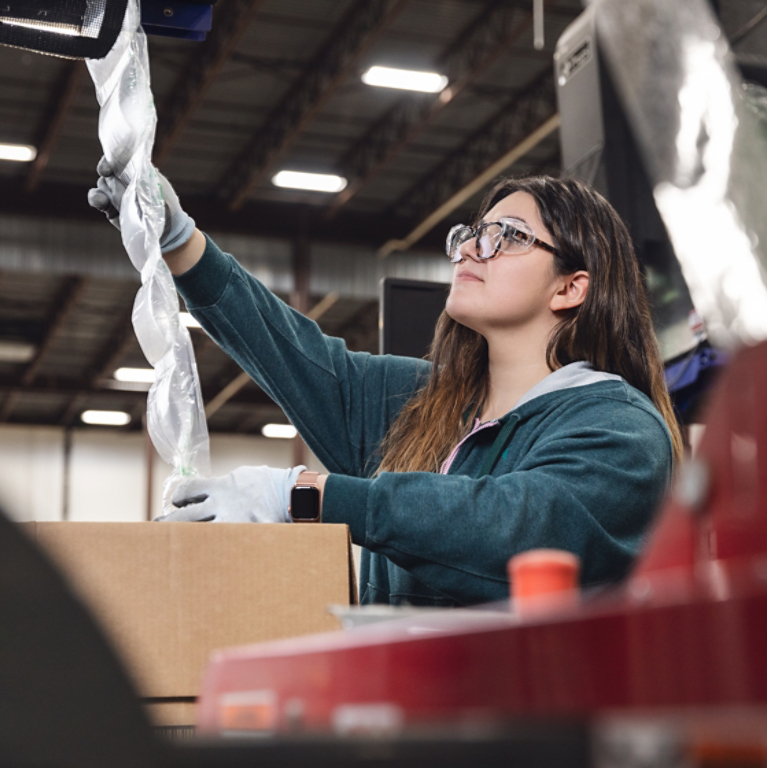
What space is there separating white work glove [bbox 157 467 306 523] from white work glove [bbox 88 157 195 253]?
539 millimetres

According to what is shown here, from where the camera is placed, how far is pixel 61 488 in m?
14.5

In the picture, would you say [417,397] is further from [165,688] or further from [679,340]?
[679,340]

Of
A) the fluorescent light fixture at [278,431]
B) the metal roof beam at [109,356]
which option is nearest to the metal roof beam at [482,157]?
the metal roof beam at [109,356]

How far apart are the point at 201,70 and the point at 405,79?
1.39 meters

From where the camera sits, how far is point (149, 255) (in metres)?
1.65

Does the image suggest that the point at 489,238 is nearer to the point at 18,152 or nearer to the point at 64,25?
the point at 64,25

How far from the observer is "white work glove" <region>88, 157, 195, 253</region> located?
1.72 m

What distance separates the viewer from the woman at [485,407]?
4.42 feet

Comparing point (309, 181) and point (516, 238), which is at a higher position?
point (309, 181)

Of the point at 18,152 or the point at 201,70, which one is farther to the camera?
the point at 18,152

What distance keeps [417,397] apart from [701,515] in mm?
1380

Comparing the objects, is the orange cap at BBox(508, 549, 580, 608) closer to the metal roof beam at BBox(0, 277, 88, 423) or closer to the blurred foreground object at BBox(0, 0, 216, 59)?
the blurred foreground object at BBox(0, 0, 216, 59)

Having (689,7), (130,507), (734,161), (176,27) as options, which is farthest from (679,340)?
(130,507)

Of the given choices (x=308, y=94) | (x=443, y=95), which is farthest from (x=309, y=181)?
(x=443, y=95)
